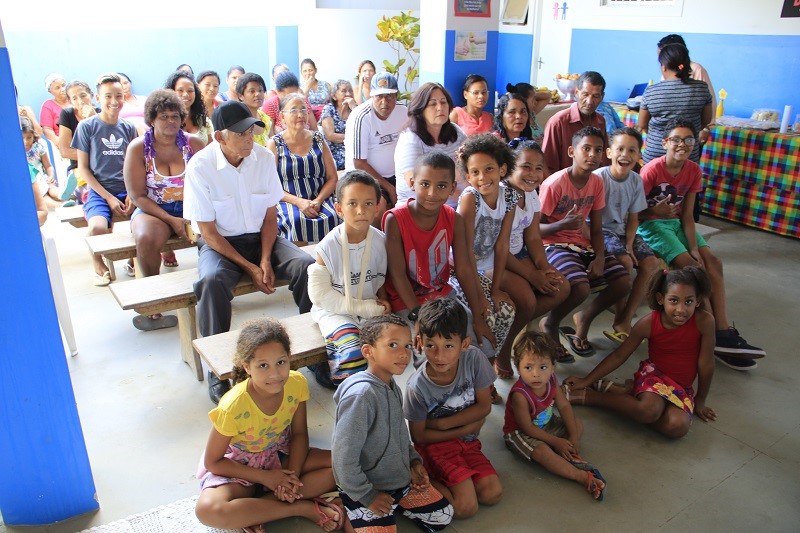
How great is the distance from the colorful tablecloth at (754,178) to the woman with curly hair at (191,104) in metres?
4.35

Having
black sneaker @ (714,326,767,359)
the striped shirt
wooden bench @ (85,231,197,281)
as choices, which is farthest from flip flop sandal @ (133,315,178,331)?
the striped shirt

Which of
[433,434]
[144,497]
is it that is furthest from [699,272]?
[144,497]

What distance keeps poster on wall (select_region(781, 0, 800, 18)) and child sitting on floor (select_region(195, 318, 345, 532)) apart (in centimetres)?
603

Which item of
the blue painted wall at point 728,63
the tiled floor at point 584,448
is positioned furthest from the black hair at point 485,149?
the blue painted wall at point 728,63

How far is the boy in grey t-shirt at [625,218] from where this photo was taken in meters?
3.84

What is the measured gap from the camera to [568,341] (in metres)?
3.82

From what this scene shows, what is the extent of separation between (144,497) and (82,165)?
2713 millimetres

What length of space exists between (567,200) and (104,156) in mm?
2991

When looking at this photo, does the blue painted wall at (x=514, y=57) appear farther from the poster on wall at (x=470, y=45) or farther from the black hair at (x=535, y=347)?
the black hair at (x=535, y=347)

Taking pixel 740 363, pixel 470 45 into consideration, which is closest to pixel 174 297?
pixel 740 363

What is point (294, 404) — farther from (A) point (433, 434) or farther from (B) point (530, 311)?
(B) point (530, 311)

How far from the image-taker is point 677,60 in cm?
497

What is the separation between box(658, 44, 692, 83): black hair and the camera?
495 cm

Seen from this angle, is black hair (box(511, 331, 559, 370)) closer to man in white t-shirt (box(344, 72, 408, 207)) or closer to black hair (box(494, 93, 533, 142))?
man in white t-shirt (box(344, 72, 408, 207))
